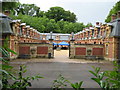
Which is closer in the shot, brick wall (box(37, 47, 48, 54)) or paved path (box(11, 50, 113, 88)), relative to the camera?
paved path (box(11, 50, 113, 88))

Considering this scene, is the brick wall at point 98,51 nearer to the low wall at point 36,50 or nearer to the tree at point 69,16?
the low wall at point 36,50

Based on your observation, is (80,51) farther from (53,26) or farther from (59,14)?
(59,14)

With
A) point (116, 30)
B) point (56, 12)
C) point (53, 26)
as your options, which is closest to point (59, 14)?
point (56, 12)

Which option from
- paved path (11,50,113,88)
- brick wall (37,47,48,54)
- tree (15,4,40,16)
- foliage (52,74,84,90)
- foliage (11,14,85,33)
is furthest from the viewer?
tree (15,4,40,16)

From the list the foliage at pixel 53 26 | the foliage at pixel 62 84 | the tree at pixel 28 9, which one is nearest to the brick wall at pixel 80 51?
the foliage at pixel 62 84

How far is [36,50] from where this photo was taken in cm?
2223

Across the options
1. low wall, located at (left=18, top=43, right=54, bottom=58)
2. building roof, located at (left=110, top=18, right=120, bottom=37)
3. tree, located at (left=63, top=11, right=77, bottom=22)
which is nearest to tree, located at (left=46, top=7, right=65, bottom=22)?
tree, located at (left=63, top=11, right=77, bottom=22)

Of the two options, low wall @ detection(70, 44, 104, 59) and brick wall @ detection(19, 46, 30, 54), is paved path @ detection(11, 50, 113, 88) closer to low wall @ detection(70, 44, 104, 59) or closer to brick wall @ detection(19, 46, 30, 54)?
low wall @ detection(70, 44, 104, 59)

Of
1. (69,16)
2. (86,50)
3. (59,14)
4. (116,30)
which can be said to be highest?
(59,14)

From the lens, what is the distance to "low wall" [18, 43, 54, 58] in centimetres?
2195

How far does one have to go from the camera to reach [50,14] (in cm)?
6962

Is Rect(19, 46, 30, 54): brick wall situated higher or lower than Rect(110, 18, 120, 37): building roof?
lower

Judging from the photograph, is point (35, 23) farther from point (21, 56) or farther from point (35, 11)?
point (21, 56)

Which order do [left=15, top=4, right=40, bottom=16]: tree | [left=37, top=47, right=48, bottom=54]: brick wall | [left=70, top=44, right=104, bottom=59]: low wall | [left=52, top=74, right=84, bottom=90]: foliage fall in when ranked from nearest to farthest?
1. [left=52, top=74, right=84, bottom=90]: foliage
2. [left=70, top=44, right=104, bottom=59]: low wall
3. [left=37, top=47, right=48, bottom=54]: brick wall
4. [left=15, top=4, right=40, bottom=16]: tree
